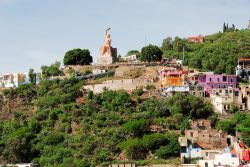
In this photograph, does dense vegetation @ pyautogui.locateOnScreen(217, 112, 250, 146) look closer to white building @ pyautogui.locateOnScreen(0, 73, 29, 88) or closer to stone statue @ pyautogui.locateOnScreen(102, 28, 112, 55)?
stone statue @ pyautogui.locateOnScreen(102, 28, 112, 55)

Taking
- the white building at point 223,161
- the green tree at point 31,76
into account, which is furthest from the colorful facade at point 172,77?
the green tree at point 31,76

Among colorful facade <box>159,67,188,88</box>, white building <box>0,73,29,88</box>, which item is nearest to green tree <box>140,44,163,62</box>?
colorful facade <box>159,67,188,88</box>

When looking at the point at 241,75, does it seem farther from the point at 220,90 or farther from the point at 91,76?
the point at 91,76

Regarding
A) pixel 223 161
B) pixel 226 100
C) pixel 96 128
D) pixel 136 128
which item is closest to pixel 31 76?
pixel 96 128

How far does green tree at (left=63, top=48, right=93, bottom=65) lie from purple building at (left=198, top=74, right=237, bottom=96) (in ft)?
41.5

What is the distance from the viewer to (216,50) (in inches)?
2319

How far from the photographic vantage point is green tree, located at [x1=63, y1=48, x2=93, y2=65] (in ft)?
199

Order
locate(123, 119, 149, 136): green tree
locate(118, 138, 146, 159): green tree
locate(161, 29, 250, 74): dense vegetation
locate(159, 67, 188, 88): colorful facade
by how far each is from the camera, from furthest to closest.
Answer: locate(161, 29, 250, 74): dense vegetation < locate(159, 67, 188, 88): colorful facade < locate(123, 119, 149, 136): green tree < locate(118, 138, 146, 159): green tree

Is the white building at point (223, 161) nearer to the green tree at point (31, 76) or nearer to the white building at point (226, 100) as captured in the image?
the white building at point (226, 100)

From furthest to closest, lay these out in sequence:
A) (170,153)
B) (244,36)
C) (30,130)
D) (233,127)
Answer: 1. (244,36)
2. (30,130)
3. (233,127)
4. (170,153)

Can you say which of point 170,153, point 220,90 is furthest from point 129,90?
point 170,153

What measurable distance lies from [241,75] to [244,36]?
1637cm

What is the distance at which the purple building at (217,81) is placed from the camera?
50562mm

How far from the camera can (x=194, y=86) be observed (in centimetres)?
4978
